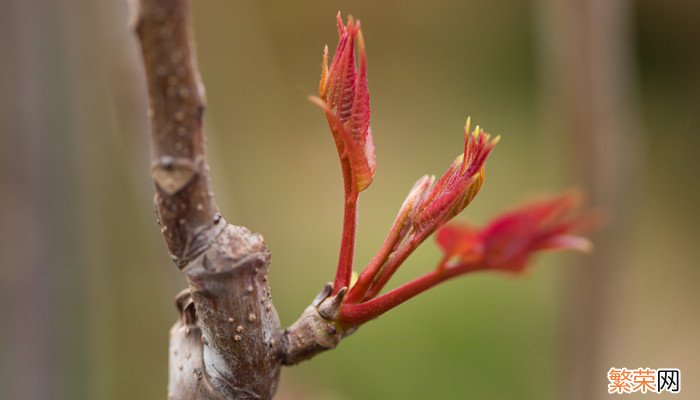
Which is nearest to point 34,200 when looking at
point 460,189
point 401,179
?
point 460,189

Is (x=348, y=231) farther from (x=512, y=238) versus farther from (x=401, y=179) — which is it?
(x=401, y=179)

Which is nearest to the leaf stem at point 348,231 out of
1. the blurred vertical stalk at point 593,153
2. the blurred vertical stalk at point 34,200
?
the blurred vertical stalk at point 593,153

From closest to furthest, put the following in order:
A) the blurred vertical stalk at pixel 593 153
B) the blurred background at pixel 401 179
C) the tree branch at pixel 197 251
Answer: the tree branch at pixel 197 251
the blurred vertical stalk at pixel 593 153
the blurred background at pixel 401 179

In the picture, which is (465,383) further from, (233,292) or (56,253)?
(233,292)

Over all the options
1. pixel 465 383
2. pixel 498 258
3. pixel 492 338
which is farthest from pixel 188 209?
pixel 492 338

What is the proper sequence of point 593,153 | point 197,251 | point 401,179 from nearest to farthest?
point 197,251 → point 593,153 → point 401,179

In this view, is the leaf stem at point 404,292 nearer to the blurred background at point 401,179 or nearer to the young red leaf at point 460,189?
the young red leaf at point 460,189
